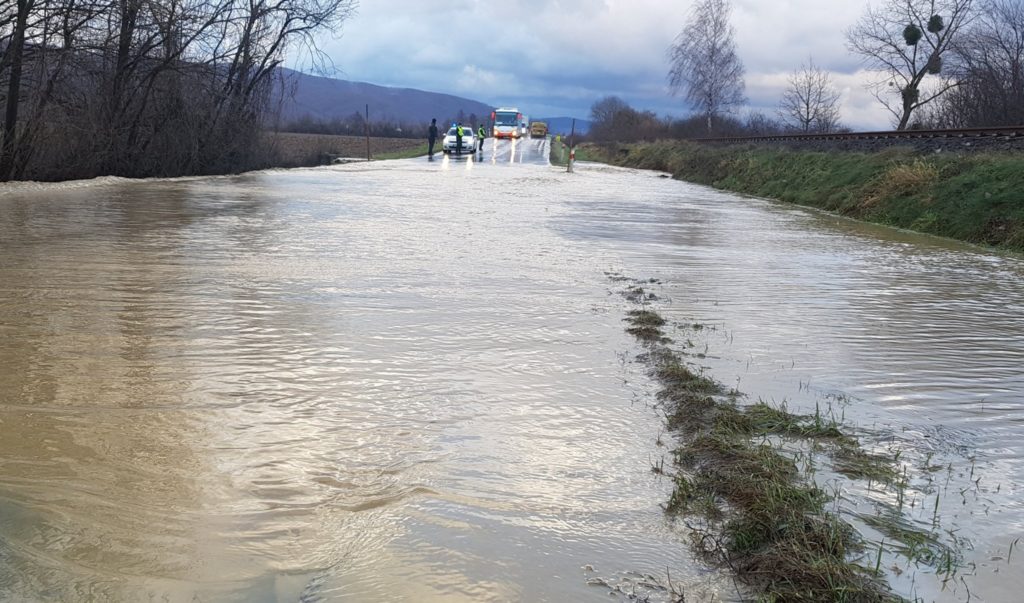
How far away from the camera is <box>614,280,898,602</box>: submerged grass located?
2879 mm

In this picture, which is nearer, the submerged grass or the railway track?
the submerged grass

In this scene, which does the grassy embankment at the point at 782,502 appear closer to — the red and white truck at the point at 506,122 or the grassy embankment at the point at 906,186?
the grassy embankment at the point at 906,186

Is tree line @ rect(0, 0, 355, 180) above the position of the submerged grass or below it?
above

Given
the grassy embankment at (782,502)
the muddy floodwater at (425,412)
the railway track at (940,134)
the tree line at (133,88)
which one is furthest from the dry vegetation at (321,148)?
the grassy embankment at (782,502)

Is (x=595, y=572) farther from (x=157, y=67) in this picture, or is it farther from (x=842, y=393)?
(x=157, y=67)

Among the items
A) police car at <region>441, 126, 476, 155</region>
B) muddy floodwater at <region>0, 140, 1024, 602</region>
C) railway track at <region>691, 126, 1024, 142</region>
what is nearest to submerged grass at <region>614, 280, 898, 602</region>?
muddy floodwater at <region>0, 140, 1024, 602</region>

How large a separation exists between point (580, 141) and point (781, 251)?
82565 millimetres

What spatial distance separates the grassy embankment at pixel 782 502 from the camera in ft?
9.56

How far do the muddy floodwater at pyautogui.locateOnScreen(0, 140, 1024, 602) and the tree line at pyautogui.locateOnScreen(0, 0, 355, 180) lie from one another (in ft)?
33.2

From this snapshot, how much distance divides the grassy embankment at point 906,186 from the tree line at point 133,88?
59.2ft

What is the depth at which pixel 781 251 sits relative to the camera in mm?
12938

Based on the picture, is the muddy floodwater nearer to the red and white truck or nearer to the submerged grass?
the submerged grass

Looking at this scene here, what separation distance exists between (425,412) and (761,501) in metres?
1.95

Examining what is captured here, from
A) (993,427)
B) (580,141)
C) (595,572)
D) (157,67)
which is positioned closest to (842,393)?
(993,427)
